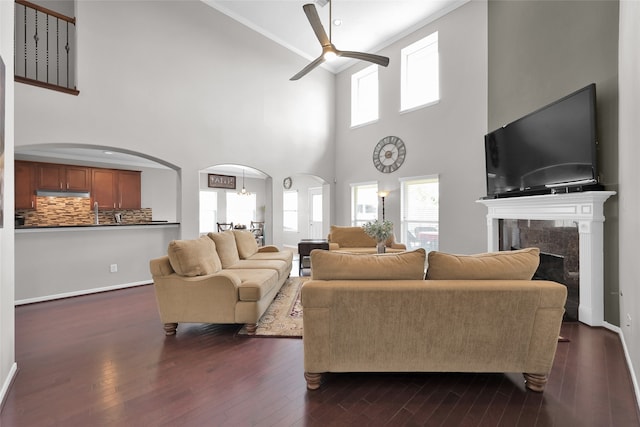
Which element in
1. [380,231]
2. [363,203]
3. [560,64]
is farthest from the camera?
[363,203]

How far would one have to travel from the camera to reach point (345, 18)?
223 inches

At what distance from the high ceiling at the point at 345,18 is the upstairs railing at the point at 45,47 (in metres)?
2.39

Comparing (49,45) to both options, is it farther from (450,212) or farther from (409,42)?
(450,212)

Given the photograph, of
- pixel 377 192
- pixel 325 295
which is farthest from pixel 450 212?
pixel 325 295

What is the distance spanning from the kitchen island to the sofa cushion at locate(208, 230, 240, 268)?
1551 mm

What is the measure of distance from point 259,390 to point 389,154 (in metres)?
5.68

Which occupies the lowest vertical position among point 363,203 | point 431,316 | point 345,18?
point 431,316

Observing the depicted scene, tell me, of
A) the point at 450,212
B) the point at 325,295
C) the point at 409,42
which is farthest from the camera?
the point at 409,42

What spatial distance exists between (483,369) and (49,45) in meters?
6.14

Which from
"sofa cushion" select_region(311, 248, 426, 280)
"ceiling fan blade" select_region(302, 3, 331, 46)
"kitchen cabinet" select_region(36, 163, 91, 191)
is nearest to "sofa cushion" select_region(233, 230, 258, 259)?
"sofa cushion" select_region(311, 248, 426, 280)

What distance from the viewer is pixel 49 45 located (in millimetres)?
3922

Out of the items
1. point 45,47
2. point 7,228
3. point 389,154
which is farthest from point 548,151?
point 45,47

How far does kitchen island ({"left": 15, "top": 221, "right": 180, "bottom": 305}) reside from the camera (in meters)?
3.70

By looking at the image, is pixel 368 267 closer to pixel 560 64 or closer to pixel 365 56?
pixel 365 56
